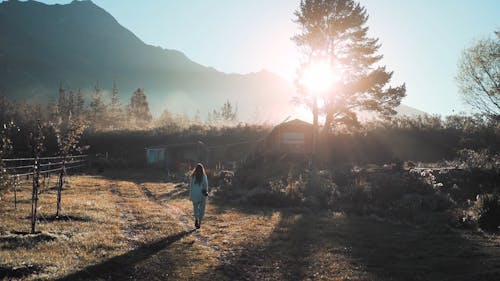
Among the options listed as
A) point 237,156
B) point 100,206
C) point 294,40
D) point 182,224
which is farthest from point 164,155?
point 182,224

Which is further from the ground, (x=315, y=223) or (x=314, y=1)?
(x=314, y=1)

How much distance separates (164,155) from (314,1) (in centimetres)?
3004

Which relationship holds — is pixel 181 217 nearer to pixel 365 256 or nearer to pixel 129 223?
pixel 129 223

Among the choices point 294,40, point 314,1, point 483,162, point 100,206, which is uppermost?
point 314,1

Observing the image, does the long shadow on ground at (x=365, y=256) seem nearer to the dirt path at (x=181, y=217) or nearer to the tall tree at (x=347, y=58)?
the dirt path at (x=181, y=217)

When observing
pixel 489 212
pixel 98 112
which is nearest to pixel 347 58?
pixel 489 212

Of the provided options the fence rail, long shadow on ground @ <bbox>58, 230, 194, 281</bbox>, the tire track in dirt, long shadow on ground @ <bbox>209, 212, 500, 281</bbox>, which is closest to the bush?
long shadow on ground @ <bbox>209, 212, 500, 281</bbox>

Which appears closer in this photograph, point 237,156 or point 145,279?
point 145,279

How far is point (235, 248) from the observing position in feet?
38.3

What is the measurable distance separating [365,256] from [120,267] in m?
6.11

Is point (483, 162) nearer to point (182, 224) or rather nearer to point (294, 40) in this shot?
point (182, 224)

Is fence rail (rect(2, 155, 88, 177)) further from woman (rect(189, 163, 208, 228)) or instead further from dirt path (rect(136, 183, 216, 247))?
woman (rect(189, 163, 208, 228))

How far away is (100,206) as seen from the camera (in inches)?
756

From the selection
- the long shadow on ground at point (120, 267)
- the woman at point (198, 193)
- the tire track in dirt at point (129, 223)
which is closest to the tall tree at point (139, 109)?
the tire track in dirt at point (129, 223)
